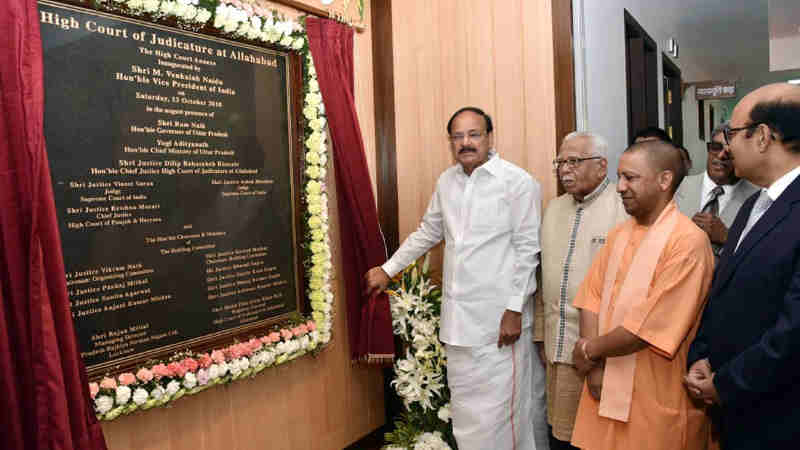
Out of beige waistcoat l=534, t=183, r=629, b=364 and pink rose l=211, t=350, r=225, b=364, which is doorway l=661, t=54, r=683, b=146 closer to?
beige waistcoat l=534, t=183, r=629, b=364

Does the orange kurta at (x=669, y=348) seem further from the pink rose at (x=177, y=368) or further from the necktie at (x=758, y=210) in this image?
the pink rose at (x=177, y=368)

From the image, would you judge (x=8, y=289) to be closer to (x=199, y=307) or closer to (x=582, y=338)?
(x=199, y=307)

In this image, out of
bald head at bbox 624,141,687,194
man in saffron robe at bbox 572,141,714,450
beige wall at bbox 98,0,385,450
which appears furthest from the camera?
beige wall at bbox 98,0,385,450

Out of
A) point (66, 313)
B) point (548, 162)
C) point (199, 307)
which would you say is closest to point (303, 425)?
point (199, 307)

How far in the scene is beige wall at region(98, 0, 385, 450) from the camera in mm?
2086

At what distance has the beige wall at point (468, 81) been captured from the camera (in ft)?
9.08

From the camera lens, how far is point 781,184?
143 centimetres

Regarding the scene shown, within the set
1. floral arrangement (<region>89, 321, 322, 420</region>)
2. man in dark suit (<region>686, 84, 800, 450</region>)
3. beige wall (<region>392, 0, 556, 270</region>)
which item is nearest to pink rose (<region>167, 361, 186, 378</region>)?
floral arrangement (<region>89, 321, 322, 420</region>)

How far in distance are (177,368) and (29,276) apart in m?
0.65

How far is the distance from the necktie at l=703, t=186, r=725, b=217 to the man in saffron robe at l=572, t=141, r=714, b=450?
0.47m

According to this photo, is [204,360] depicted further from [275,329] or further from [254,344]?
[275,329]

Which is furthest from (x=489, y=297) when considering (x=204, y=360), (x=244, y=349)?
(x=204, y=360)

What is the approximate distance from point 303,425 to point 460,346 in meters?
0.92

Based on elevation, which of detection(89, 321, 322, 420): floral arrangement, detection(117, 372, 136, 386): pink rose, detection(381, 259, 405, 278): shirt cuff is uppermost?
detection(381, 259, 405, 278): shirt cuff
